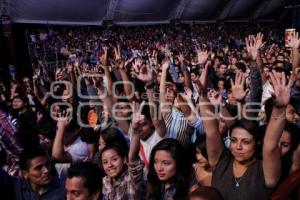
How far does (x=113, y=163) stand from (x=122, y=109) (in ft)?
3.52

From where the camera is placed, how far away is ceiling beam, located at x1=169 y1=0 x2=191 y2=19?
1956 centimetres

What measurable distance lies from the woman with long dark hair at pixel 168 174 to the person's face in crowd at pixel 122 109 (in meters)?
0.99

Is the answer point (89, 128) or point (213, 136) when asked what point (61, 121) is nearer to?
point (89, 128)

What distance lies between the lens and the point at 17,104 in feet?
17.6

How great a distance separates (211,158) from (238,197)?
34cm

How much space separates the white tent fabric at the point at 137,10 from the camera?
12359 millimetres

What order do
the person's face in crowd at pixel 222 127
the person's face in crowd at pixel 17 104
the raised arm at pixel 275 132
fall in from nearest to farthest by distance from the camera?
1. the raised arm at pixel 275 132
2. the person's face in crowd at pixel 222 127
3. the person's face in crowd at pixel 17 104

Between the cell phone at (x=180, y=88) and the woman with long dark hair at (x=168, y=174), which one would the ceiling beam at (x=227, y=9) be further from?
the woman with long dark hair at (x=168, y=174)

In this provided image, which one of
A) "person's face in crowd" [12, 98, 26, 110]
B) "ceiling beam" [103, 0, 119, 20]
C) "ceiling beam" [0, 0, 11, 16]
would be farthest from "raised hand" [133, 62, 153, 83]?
"ceiling beam" [103, 0, 119, 20]

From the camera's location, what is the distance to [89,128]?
3.85 meters

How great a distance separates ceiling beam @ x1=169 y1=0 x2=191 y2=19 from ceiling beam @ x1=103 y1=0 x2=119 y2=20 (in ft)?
13.8

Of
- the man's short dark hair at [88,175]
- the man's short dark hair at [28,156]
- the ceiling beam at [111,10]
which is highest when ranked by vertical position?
the ceiling beam at [111,10]

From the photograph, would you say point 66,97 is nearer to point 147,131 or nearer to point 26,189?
point 147,131

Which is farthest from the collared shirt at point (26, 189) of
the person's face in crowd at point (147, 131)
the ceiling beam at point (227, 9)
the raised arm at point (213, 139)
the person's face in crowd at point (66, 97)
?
the ceiling beam at point (227, 9)
